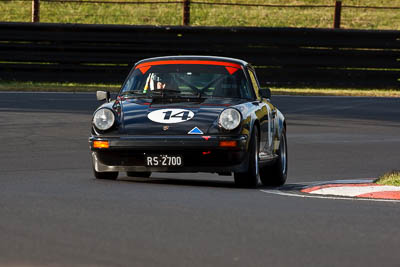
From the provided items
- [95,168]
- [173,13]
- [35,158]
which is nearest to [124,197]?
[95,168]

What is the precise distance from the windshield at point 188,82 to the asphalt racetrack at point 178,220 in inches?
37.2

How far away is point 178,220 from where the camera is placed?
7445mm

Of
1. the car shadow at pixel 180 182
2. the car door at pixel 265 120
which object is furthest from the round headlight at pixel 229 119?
the car shadow at pixel 180 182

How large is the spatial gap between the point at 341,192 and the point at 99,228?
335cm

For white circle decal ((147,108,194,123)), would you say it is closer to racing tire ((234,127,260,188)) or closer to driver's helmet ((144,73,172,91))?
racing tire ((234,127,260,188))

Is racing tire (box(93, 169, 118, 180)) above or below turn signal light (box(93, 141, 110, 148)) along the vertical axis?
below

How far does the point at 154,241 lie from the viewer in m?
6.57

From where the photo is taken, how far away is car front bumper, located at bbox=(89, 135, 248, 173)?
986 centimetres

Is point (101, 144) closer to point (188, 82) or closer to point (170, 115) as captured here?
point (170, 115)

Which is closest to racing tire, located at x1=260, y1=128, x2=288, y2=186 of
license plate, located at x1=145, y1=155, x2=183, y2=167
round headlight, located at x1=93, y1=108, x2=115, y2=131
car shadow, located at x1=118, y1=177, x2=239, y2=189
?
car shadow, located at x1=118, y1=177, x2=239, y2=189

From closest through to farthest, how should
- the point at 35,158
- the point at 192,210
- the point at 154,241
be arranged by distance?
the point at 154,241
the point at 192,210
the point at 35,158

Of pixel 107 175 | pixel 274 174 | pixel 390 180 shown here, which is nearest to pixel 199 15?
pixel 274 174

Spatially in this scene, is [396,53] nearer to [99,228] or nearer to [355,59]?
[355,59]

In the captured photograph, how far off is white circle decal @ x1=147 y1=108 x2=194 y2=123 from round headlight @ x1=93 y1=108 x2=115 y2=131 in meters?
0.37
